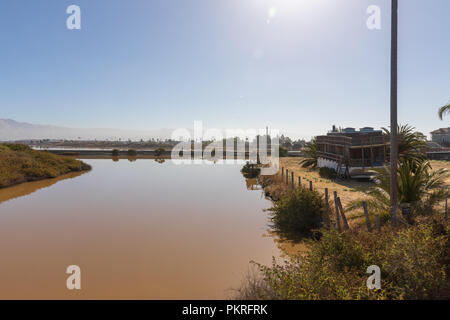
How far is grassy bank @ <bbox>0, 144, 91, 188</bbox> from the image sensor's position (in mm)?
23942

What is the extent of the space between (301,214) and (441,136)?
78413 millimetres

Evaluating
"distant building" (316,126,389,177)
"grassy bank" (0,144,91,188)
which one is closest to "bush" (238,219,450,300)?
"distant building" (316,126,389,177)

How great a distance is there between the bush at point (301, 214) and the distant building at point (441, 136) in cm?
7047

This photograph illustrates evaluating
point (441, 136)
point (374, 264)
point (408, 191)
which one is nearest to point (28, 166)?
point (374, 264)

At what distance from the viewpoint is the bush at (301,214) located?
1075 cm

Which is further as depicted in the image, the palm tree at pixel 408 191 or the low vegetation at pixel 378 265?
the palm tree at pixel 408 191

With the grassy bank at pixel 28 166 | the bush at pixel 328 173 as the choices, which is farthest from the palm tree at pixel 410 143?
the grassy bank at pixel 28 166

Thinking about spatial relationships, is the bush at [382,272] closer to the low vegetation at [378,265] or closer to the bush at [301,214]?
the low vegetation at [378,265]

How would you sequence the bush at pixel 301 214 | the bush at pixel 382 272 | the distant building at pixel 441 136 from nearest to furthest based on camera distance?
the bush at pixel 382 272 → the bush at pixel 301 214 → the distant building at pixel 441 136

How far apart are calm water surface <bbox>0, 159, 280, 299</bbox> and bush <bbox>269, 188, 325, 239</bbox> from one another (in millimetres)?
1045

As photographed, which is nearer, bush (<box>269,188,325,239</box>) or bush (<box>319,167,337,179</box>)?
bush (<box>269,188,325,239</box>)

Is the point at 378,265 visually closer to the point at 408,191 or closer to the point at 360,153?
the point at 408,191

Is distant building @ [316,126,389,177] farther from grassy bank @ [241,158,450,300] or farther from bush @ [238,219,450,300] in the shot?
bush @ [238,219,450,300]
